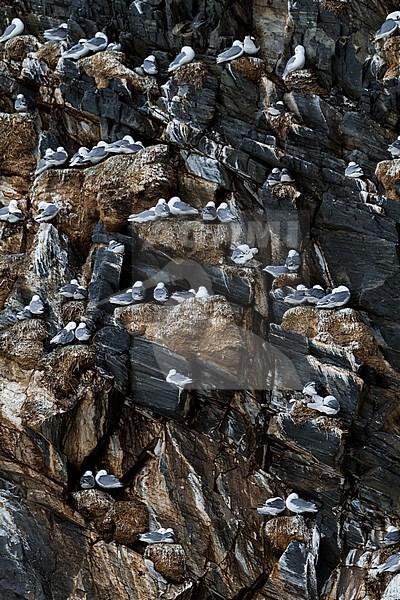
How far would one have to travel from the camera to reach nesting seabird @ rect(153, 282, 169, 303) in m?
16.3

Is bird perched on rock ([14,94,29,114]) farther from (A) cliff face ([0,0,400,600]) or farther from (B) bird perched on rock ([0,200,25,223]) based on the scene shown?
(A) cliff face ([0,0,400,600])

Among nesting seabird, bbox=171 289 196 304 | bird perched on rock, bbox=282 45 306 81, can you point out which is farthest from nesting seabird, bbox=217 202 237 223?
bird perched on rock, bbox=282 45 306 81

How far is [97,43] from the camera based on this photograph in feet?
59.6

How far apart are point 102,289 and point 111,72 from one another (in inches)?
144

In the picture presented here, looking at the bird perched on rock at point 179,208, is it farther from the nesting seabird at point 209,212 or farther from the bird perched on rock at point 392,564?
the bird perched on rock at point 392,564

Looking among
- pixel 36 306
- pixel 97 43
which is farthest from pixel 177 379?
pixel 97 43

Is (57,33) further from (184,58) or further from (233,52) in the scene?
(233,52)

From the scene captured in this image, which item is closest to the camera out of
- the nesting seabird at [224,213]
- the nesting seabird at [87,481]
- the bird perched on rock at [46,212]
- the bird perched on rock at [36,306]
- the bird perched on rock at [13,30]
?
the nesting seabird at [87,481]

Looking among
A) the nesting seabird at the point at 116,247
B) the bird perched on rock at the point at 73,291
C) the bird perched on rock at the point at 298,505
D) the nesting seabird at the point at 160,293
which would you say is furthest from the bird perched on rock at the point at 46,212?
the bird perched on rock at the point at 298,505

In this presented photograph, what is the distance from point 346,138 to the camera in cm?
1627

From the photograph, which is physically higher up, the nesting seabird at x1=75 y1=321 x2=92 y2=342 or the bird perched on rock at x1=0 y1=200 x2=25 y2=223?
the bird perched on rock at x1=0 y1=200 x2=25 y2=223

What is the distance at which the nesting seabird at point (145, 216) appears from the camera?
54.7 ft

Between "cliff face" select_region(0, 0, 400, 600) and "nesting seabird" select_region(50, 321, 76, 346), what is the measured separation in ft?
0.39

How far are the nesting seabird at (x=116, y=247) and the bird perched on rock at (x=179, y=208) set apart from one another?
0.90 meters
